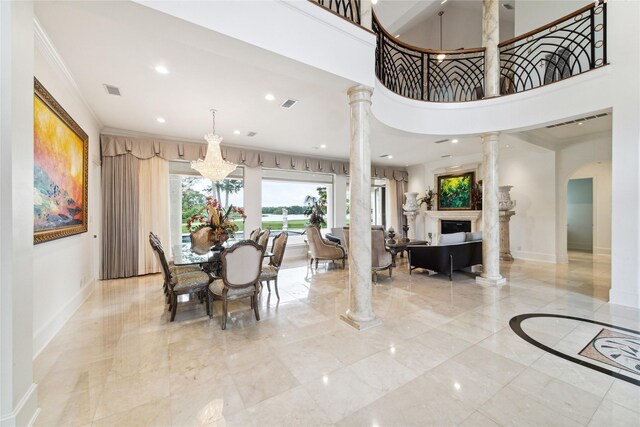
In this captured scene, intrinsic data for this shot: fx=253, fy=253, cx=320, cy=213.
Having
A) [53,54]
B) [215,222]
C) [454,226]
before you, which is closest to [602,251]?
[454,226]

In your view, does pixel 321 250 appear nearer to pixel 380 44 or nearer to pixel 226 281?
pixel 226 281

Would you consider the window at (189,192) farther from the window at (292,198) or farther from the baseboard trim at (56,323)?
the baseboard trim at (56,323)

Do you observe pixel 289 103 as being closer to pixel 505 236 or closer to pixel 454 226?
pixel 505 236

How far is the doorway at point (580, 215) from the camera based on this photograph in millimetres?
8039

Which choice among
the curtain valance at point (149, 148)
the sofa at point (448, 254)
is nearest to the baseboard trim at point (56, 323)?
the curtain valance at point (149, 148)

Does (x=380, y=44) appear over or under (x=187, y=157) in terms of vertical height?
over

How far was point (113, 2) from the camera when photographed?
1.75 meters

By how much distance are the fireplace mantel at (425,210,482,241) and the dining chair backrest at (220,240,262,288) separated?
6946 millimetres

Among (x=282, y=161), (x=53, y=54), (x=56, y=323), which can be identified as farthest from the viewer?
(x=282, y=161)

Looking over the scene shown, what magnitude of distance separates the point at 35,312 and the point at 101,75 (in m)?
2.75

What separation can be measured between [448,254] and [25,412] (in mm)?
5601

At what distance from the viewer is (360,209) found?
3047 millimetres

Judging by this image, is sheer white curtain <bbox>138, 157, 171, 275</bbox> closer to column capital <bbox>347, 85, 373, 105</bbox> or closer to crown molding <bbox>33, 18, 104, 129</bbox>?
crown molding <bbox>33, 18, 104, 129</bbox>

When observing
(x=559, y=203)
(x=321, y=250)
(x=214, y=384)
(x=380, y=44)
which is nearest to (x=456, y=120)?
(x=380, y=44)
